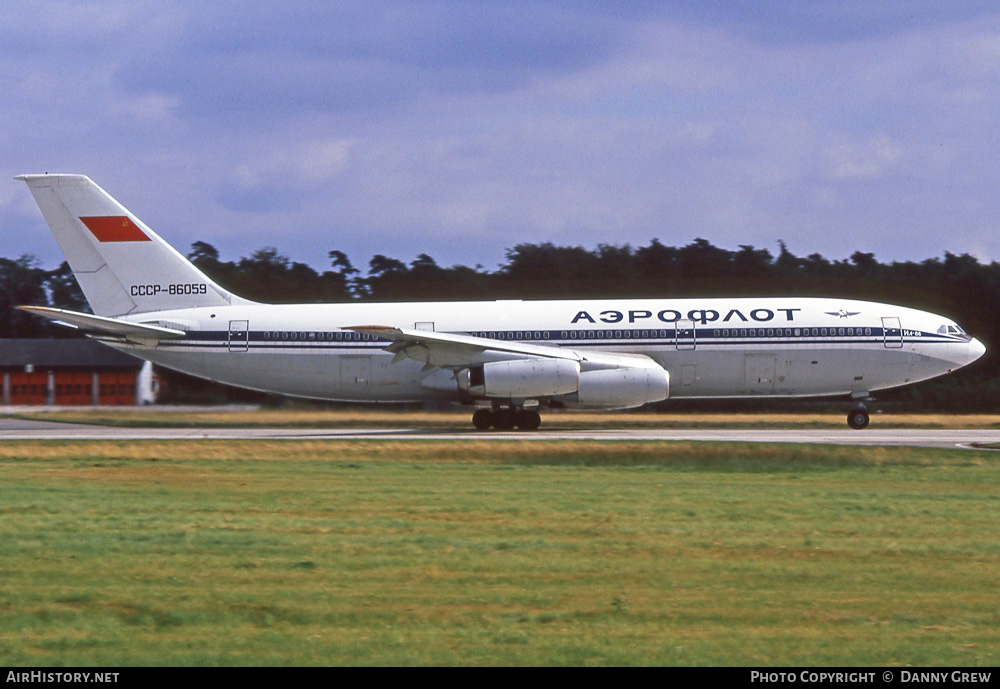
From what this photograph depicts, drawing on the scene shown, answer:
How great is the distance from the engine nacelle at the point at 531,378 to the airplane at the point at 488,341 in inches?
1.5

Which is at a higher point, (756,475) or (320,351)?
(320,351)

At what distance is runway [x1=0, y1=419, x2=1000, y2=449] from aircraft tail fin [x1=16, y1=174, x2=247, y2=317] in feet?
12.8

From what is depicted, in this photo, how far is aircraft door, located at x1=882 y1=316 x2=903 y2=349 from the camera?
3300 cm

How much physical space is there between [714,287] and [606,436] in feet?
73.2

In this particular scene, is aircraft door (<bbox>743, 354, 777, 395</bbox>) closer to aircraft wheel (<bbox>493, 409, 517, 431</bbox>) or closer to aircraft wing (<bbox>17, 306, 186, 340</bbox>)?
aircraft wheel (<bbox>493, 409, 517, 431</bbox>)

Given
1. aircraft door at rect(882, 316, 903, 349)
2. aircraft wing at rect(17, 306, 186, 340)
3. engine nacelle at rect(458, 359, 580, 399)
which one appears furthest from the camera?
aircraft door at rect(882, 316, 903, 349)

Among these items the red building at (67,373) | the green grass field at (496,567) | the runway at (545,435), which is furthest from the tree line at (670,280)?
Result: the green grass field at (496,567)

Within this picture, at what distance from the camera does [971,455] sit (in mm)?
23078

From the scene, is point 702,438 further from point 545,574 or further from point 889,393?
point 889,393

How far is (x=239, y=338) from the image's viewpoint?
33875 millimetres

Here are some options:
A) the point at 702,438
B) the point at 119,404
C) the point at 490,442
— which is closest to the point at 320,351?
the point at 490,442

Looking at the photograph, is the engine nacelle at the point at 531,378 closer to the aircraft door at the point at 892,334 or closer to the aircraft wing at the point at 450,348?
the aircraft wing at the point at 450,348

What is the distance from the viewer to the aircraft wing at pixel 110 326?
32469 mm

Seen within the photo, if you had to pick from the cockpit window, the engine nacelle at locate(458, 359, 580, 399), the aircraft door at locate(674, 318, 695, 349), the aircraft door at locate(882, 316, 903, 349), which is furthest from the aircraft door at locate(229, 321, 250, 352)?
the cockpit window
